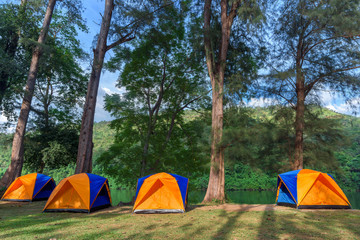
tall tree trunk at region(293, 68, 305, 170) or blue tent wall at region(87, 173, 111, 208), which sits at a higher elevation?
tall tree trunk at region(293, 68, 305, 170)

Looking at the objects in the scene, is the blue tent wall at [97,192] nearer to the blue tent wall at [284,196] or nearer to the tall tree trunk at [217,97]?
the tall tree trunk at [217,97]

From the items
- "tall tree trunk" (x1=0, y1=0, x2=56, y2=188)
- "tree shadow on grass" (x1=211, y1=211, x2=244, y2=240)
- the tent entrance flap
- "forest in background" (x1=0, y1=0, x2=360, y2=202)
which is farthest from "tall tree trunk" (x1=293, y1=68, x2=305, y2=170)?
"tall tree trunk" (x1=0, y1=0, x2=56, y2=188)

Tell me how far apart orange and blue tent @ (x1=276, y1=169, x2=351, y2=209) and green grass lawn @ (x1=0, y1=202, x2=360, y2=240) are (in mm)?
1013

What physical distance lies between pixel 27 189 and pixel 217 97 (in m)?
10.6

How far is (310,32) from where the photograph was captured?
38.2ft

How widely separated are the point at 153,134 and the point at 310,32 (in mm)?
10793

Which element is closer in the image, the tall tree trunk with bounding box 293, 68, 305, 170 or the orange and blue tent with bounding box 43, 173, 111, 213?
the orange and blue tent with bounding box 43, 173, 111, 213

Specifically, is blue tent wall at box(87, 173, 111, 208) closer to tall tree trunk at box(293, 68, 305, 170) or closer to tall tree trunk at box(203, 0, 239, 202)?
tall tree trunk at box(203, 0, 239, 202)

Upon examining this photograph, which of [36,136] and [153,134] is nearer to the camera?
[153,134]

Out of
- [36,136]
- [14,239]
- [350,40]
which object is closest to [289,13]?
[350,40]

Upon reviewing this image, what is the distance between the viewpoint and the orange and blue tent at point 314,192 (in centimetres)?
823

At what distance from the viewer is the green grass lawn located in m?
4.75

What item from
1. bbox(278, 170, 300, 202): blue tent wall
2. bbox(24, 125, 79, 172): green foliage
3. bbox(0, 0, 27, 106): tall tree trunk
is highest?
bbox(0, 0, 27, 106): tall tree trunk

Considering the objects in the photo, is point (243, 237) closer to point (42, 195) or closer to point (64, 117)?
point (42, 195)
